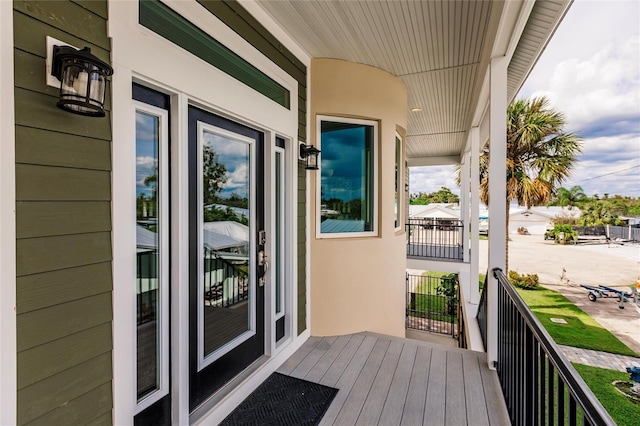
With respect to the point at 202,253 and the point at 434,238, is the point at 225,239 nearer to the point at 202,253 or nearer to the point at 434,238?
the point at 202,253

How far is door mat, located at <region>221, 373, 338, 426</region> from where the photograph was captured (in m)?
2.01

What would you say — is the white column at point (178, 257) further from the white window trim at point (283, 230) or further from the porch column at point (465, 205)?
the porch column at point (465, 205)

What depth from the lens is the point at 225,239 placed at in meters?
2.21

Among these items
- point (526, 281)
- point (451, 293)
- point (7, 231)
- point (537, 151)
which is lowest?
point (451, 293)

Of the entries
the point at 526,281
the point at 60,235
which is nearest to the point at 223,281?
the point at 60,235

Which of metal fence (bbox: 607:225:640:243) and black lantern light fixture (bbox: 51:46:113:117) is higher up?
black lantern light fixture (bbox: 51:46:113:117)

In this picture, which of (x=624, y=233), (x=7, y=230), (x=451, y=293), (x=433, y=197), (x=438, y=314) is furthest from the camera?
(x=433, y=197)

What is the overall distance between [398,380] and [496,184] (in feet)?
5.89

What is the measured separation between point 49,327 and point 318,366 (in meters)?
2.05

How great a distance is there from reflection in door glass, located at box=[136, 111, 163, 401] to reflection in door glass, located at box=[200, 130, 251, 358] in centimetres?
35

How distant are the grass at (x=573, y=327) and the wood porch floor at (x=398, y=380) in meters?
1.71

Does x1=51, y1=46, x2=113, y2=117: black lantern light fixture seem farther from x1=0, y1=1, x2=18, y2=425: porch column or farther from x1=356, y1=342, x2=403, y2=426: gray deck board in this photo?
x1=356, y1=342, x2=403, y2=426: gray deck board

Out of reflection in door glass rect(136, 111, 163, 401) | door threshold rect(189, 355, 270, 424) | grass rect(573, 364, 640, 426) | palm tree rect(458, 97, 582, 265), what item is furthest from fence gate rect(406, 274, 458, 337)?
reflection in door glass rect(136, 111, 163, 401)

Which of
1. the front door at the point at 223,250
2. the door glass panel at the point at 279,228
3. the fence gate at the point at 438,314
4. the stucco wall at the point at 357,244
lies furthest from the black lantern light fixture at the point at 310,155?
the fence gate at the point at 438,314
